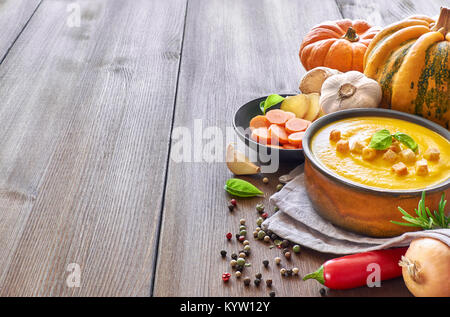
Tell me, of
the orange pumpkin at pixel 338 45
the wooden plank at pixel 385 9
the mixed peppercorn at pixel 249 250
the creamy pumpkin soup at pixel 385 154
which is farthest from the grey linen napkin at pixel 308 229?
the wooden plank at pixel 385 9

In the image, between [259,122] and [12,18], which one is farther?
[12,18]

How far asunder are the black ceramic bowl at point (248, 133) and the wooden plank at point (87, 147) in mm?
235

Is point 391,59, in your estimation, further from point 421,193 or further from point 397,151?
point 421,193

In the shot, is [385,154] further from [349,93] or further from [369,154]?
[349,93]

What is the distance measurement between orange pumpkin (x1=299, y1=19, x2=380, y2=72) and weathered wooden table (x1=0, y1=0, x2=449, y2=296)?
0.49ft

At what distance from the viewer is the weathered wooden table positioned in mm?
1145

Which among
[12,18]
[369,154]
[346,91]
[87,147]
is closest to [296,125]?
[346,91]

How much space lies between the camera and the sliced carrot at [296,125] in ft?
4.79

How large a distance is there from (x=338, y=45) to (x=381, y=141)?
0.60m

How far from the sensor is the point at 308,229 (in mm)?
1248

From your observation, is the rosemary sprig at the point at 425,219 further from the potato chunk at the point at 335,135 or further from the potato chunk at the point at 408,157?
the potato chunk at the point at 335,135

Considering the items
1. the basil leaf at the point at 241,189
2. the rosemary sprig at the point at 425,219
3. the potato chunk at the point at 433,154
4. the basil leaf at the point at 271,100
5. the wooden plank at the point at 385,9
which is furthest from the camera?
the wooden plank at the point at 385,9

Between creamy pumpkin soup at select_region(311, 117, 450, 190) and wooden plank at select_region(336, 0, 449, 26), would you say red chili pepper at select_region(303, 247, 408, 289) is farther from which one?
wooden plank at select_region(336, 0, 449, 26)

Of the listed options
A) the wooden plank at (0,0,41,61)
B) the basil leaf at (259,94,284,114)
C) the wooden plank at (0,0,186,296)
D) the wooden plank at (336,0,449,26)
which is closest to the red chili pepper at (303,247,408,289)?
the wooden plank at (0,0,186,296)
